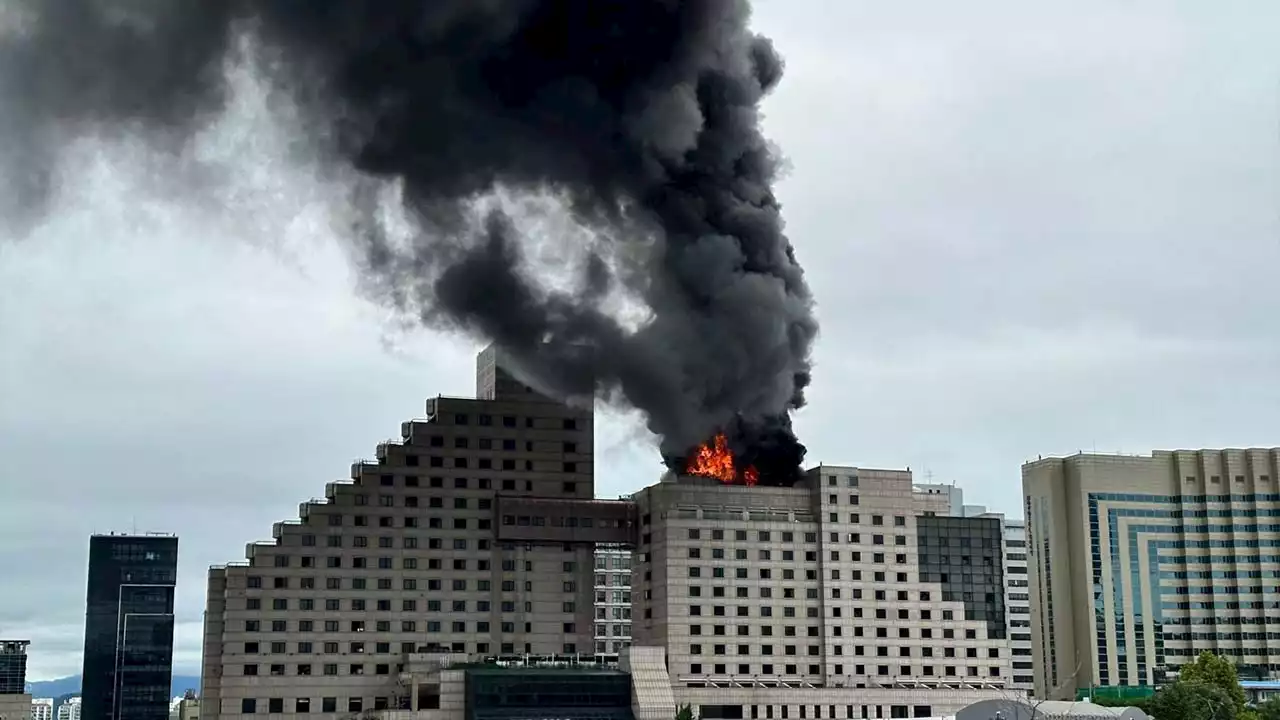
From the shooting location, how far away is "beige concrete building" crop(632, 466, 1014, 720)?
141625 mm

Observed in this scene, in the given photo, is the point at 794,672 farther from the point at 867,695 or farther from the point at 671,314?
the point at 671,314

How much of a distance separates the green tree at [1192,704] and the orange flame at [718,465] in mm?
43072

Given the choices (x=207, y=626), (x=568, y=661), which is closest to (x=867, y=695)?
(x=568, y=661)

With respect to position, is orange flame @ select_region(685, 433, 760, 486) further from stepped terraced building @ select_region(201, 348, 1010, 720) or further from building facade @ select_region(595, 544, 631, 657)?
building facade @ select_region(595, 544, 631, 657)

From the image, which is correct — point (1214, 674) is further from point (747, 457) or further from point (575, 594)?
point (575, 594)

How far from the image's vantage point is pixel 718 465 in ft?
493

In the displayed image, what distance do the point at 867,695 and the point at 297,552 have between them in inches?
2241

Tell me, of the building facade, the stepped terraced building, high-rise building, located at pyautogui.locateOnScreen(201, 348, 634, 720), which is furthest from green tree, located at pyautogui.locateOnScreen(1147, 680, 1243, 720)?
the building facade

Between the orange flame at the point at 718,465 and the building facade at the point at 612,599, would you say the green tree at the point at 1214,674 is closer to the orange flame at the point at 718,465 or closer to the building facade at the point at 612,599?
the orange flame at the point at 718,465

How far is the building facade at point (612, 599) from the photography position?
174125 millimetres

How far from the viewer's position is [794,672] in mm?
143375

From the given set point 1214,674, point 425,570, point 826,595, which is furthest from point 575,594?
point 1214,674

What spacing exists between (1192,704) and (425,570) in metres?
73.3

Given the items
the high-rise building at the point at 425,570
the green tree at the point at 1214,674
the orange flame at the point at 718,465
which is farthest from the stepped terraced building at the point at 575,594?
the green tree at the point at 1214,674
